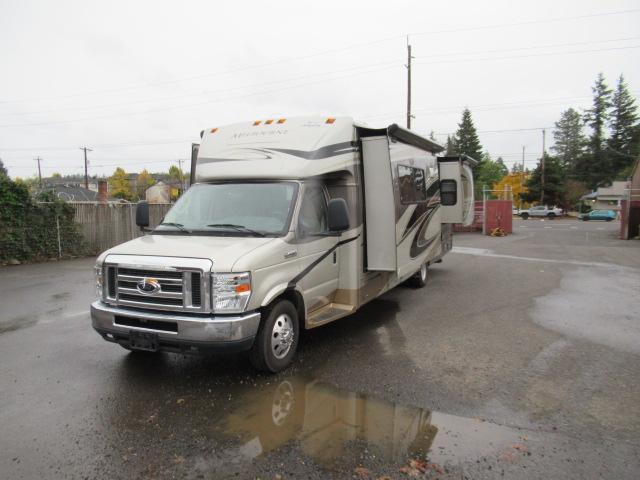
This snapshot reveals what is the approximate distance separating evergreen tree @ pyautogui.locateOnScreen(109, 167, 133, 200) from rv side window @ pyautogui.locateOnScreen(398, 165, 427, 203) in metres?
98.3

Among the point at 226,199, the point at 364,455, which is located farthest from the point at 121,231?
the point at 364,455

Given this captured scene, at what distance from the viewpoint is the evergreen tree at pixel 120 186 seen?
95.9 metres

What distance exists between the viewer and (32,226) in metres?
14.3

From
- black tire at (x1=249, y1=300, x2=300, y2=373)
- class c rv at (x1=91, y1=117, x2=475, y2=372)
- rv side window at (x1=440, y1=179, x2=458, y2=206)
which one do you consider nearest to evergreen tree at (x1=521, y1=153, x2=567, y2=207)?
rv side window at (x1=440, y1=179, x2=458, y2=206)

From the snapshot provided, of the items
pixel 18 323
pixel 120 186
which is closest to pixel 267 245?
pixel 18 323

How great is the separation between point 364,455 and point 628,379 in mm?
3306

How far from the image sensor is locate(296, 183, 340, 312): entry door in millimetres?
5160

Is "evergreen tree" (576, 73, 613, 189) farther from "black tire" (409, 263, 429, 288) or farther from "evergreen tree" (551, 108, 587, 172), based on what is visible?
"black tire" (409, 263, 429, 288)

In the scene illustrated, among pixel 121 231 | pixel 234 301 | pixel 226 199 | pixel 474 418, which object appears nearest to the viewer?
pixel 474 418

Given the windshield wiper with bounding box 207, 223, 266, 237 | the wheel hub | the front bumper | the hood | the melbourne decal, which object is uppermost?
the melbourne decal

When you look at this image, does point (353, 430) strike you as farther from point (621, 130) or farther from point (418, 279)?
point (621, 130)

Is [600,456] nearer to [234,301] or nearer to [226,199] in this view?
[234,301]

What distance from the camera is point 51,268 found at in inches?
522

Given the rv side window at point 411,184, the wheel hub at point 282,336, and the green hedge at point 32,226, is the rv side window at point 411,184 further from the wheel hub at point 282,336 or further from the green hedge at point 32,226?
the green hedge at point 32,226
